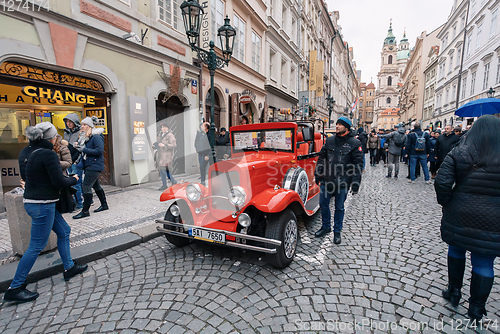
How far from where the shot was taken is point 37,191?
2.65 meters

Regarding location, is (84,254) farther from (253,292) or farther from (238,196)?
(253,292)

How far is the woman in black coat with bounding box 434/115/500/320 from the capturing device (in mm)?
2012

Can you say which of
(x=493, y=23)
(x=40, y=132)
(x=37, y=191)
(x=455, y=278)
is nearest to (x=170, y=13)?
(x=40, y=132)

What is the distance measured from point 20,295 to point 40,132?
174 centimetres

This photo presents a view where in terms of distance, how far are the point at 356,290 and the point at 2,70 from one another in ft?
25.2

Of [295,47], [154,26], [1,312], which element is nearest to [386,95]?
[295,47]

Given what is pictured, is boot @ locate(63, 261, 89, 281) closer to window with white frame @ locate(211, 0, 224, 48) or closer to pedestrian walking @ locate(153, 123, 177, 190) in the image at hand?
pedestrian walking @ locate(153, 123, 177, 190)

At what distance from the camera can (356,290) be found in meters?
2.65

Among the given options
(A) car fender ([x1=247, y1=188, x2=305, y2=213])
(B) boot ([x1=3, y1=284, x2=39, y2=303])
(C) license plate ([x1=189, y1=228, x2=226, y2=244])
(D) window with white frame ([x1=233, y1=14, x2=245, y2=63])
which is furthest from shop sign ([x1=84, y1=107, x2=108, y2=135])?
(D) window with white frame ([x1=233, y1=14, x2=245, y2=63])

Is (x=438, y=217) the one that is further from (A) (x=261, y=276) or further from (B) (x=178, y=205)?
(B) (x=178, y=205)

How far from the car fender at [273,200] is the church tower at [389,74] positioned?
10920 cm

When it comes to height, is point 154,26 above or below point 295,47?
below

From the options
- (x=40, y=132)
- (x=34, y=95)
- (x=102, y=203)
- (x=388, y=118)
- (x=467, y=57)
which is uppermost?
(x=467, y=57)

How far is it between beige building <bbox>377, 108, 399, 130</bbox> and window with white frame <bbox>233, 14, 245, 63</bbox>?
89.0 m
